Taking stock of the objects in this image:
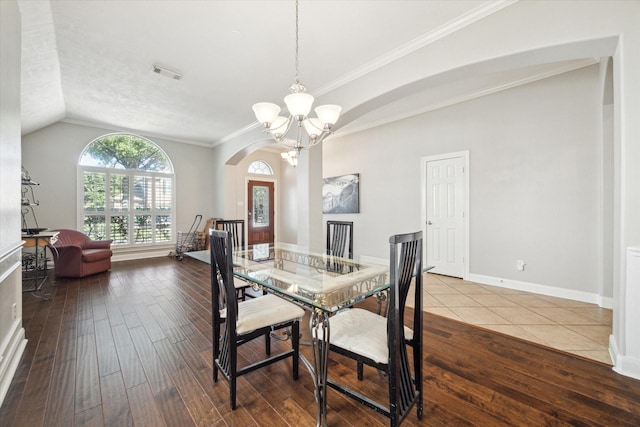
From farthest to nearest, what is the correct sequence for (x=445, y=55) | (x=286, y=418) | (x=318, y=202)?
1. (x=318, y=202)
2. (x=445, y=55)
3. (x=286, y=418)

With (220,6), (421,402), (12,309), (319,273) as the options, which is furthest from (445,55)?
(12,309)

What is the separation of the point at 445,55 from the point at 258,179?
6221mm

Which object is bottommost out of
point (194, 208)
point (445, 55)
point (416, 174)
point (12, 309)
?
point (12, 309)

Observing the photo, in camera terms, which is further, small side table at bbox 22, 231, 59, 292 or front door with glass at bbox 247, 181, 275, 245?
front door with glass at bbox 247, 181, 275, 245

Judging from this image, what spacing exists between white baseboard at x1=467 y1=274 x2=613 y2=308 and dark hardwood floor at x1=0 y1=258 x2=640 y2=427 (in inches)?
67.4

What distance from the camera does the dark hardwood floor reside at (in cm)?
150

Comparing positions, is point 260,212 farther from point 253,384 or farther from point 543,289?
point 543,289

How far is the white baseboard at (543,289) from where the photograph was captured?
10.5 ft

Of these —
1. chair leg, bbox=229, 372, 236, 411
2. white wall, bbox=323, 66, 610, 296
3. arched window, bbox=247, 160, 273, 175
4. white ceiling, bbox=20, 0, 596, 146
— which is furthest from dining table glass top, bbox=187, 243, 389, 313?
arched window, bbox=247, 160, 273, 175

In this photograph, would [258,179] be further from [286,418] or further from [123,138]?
[286,418]

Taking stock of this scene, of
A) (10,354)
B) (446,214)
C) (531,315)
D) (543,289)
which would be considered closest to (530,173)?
(446,214)

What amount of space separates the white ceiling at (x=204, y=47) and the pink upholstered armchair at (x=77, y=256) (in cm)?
197

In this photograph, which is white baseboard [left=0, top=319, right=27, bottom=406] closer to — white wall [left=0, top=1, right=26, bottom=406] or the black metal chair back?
white wall [left=0, top=1, right=26, bottom=406]

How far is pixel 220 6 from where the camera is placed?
2223mm
